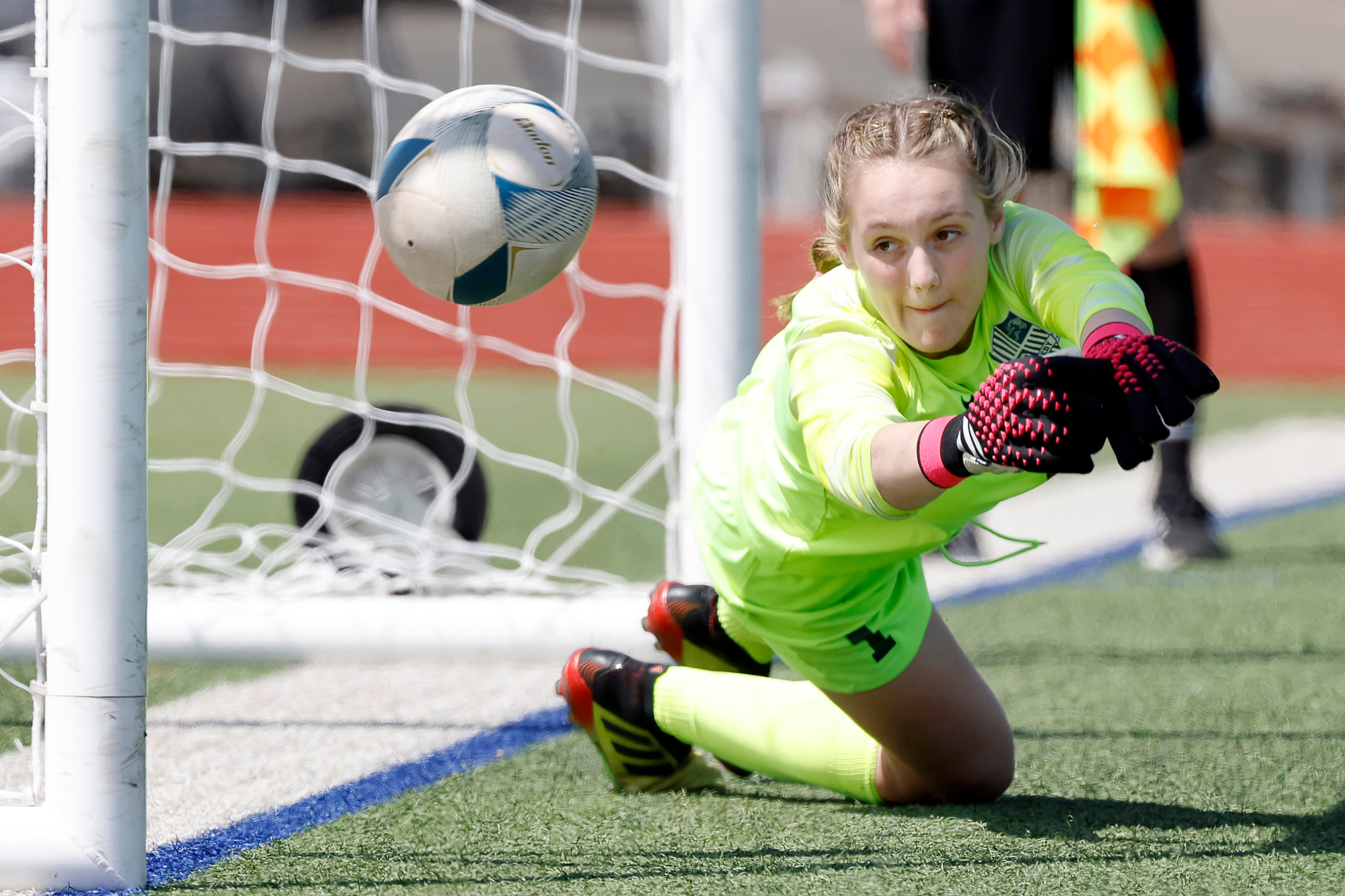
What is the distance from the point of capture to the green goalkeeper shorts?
1954 mm

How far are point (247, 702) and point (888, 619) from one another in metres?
1.19

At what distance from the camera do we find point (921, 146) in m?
1.64

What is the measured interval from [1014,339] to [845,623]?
44 centimetres

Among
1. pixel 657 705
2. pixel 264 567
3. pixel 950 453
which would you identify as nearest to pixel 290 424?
pixel 264 567

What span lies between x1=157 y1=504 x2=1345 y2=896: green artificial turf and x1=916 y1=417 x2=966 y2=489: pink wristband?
0.47 metres

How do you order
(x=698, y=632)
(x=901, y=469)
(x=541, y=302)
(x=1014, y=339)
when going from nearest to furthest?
1. (x=901, y=469)
2. (x=1014, y=339)
3. (x=698, y=632)
4. (x=541, y=302)

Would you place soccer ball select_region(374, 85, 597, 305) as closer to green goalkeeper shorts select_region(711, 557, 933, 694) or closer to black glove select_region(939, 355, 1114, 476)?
green goalkeeper shorts select_region(711, 557, 933, 694)

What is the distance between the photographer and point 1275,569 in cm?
378

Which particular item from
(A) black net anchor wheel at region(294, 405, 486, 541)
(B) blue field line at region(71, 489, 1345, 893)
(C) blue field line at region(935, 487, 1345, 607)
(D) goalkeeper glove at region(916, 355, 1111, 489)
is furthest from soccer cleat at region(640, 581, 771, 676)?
(C) blue field line at region(935, 487, 1345, 607)

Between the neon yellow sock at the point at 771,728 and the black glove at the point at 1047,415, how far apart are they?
0.73 metres

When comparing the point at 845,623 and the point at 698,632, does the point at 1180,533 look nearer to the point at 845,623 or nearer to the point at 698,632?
the point at 698,632

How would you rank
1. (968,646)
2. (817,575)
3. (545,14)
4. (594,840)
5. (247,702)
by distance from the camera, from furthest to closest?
(545,14) < (968,646) < (247,702) < (817,575) < (594,840)

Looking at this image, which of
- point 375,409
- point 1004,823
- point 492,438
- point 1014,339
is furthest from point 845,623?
point 492,438

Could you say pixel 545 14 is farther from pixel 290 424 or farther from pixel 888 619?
pixel 888 619
